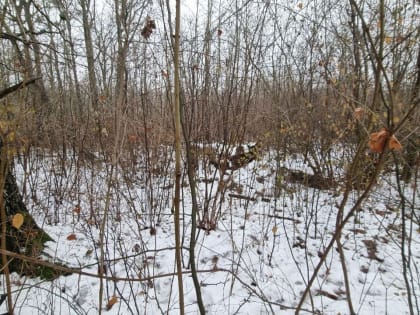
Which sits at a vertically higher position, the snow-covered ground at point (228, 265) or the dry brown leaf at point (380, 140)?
the dry brown leaf at point (380, 140)

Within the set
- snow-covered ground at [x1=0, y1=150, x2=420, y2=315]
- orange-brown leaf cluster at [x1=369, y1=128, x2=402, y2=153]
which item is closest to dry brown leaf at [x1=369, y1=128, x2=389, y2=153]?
orange-brown leaf cluster at [x1=369, y1=128, x2=402, y2=153]

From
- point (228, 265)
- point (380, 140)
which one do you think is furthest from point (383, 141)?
point (228, 265)

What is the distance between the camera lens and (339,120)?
10.5 feet

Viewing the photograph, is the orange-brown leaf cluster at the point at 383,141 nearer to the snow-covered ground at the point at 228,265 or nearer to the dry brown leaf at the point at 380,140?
the dry brown leaf at the point at 380,140

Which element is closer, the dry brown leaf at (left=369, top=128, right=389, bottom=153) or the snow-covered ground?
the dry brown leaf at (left=369, top=128, right=389, bottom=153)

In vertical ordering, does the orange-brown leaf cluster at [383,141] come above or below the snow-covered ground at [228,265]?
above

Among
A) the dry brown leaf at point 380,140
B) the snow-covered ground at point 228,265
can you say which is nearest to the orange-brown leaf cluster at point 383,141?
the dry brown leaf at point 380,140

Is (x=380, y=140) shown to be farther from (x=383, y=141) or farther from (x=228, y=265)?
(x=228, y=265)

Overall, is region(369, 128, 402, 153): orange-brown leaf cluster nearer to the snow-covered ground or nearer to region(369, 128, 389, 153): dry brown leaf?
region(369, 128, 389, 153): dry brown leaf

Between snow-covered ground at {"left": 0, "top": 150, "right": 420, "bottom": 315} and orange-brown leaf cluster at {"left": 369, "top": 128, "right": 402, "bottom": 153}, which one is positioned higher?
orange-brown leaf cluster at {"left": 369, "top": 128, "right": 402, "bottom": 153}

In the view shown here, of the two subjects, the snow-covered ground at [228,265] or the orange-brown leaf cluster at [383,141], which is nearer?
the orange-brown leaf cluster at [383,141]

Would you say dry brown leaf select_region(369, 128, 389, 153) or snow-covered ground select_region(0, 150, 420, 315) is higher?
dry brown leaf select_region(369, 128, 389, 153)

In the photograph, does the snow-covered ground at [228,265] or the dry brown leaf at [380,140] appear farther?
the snow-covered ground at [228,265]

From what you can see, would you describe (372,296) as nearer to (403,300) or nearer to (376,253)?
(403,300)
